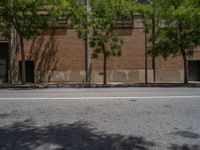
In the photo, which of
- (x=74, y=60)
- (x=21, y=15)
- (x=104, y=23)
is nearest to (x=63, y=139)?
(x=21, y=15)

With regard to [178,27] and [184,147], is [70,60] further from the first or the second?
[184,147]

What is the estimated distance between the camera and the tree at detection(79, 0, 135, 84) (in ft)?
85.3

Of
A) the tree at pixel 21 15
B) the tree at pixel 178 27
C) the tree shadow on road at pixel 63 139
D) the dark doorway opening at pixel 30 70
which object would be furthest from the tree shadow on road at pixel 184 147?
the dark doorway opening at pixel 30 70

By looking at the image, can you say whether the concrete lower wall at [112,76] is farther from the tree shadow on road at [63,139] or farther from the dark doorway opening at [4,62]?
the tree shadow on road at [63,139]

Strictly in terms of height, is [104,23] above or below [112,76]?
above

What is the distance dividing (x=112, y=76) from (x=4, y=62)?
10717 mm

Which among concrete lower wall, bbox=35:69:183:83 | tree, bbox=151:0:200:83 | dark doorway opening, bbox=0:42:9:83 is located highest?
tree, bbox=151:0:200:83

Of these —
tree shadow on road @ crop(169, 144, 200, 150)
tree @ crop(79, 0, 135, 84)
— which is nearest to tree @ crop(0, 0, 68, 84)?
tree @ crop(79, 0, 135, 84)

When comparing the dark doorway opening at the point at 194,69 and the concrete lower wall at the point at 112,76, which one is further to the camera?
the dark doorway opening at the point at 194,69

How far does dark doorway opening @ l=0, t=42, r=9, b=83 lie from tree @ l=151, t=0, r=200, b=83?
14.8 m

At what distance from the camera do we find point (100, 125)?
8.27 metres

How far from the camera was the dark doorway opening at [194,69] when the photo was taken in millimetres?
34938

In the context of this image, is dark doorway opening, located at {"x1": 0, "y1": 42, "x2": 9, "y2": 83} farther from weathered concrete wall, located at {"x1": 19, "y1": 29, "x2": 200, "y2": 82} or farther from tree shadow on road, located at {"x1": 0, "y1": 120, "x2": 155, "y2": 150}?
tree shadow on road, located at {"x1": 0, "y1": 120, "x2": 155, "y2": 150}

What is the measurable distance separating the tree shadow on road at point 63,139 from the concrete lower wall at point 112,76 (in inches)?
990
